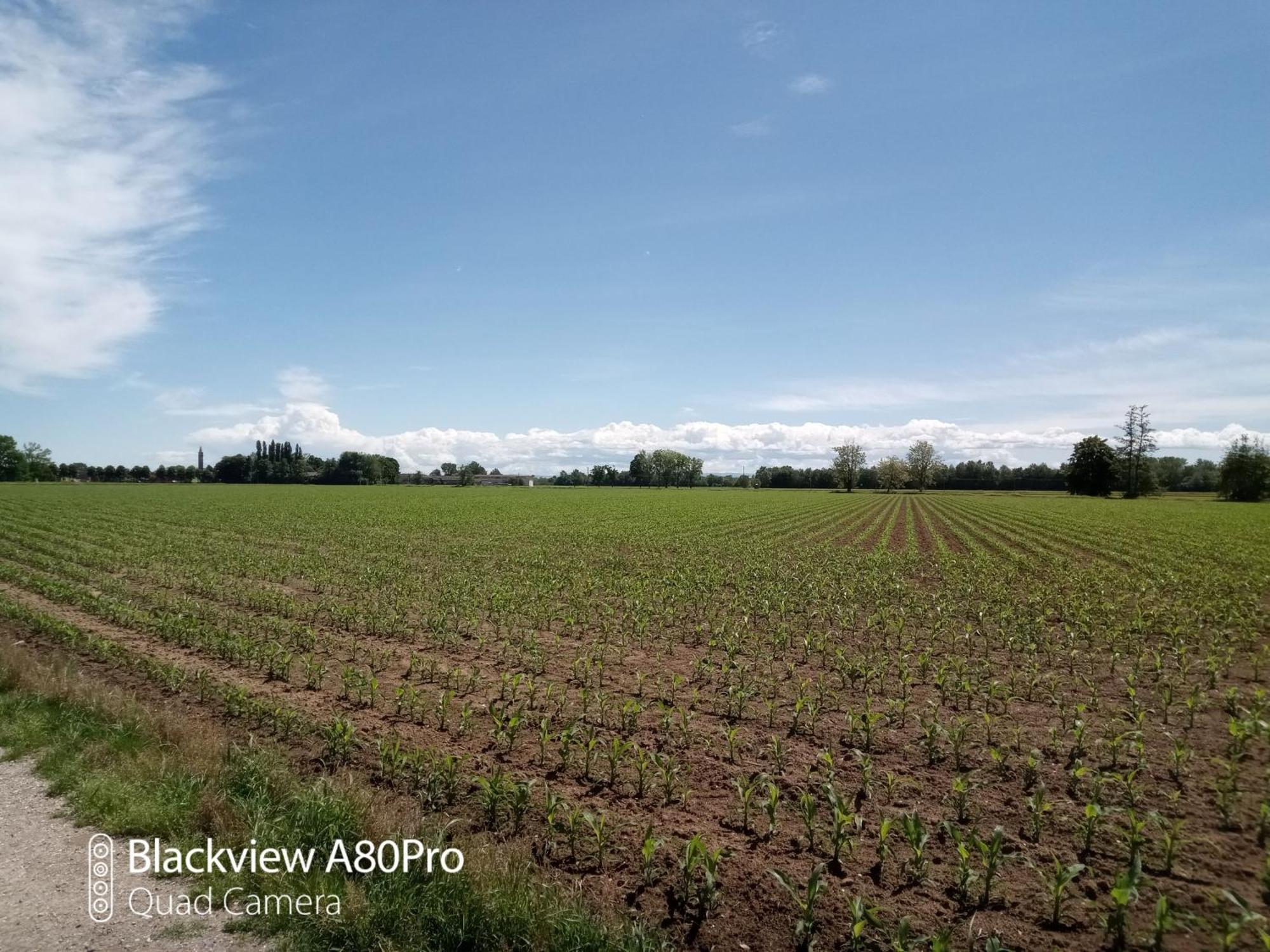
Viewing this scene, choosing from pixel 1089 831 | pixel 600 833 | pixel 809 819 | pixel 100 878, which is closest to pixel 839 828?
pixel 809 819

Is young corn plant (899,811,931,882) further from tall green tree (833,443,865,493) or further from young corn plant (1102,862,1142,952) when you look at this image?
tall green tree (833,443,865,493)

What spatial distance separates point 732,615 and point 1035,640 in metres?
6.50

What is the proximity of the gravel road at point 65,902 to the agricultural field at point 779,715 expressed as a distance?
214 centimetres

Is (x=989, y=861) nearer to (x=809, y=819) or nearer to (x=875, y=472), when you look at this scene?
(x=809, y=819)

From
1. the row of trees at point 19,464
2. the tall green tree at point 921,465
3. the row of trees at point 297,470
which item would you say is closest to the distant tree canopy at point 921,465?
the tall green tree at point 921,465

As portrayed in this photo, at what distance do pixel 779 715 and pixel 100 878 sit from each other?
762 centimetres

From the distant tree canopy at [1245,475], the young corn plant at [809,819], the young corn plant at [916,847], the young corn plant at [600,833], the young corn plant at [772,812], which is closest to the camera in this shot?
the young corn plant at [916,847]

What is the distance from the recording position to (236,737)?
26.2ft

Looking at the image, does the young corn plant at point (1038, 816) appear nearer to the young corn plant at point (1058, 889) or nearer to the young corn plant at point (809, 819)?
the young corn plant at point (1058, 889)

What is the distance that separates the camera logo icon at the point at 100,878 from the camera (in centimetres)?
456

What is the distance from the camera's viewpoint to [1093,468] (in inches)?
4286

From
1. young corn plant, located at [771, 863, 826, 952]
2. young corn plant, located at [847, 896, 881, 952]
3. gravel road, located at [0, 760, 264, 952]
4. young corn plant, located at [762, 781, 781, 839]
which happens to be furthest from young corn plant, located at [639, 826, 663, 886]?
gravel road, located at [0, 760, 264, 952]

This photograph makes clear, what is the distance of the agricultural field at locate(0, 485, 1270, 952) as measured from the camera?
17.3 ft

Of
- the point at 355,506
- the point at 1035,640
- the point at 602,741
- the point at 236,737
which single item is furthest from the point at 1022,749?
the point at 355,506
